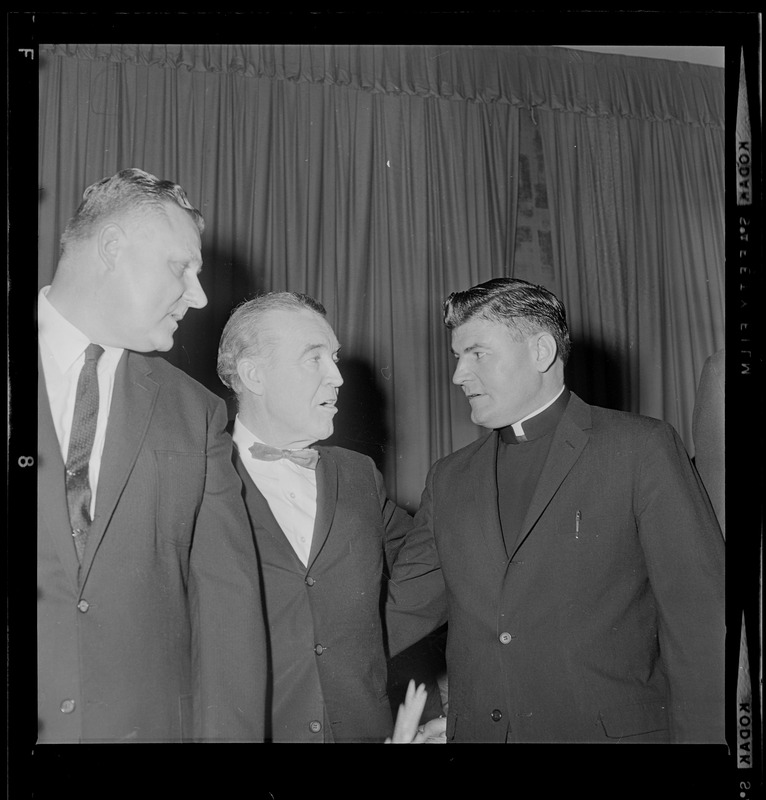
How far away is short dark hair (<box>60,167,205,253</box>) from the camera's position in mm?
2676

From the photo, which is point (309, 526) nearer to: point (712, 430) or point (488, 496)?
point (488, 496)

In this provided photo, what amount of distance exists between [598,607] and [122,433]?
4.80ft

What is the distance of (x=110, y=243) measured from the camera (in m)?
2.65

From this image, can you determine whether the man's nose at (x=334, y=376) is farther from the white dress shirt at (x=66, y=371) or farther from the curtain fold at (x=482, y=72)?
the curtain fold at (x=482, y=72)

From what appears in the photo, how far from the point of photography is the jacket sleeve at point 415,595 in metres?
2.76

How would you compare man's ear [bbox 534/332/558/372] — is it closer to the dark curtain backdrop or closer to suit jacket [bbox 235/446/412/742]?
the dark curtain backdrop

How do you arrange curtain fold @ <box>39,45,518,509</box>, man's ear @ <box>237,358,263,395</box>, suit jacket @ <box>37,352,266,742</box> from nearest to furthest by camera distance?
1. suit jacket @ <box>37,352,266,742</box>
2. man's ear @ <box>237,358,263,395</box>
3. curtain fold @ <box>39,45,518,509</box>

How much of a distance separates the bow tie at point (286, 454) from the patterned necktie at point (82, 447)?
0.47 meters

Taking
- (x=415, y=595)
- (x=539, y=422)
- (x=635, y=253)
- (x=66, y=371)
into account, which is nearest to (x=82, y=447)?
(x=66, y=371)

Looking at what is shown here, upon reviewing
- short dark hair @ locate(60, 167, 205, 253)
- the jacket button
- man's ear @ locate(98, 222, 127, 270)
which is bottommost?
the jacket button

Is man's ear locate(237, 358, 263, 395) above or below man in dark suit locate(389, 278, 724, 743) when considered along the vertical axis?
above

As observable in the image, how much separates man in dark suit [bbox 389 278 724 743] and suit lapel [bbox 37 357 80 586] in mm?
972

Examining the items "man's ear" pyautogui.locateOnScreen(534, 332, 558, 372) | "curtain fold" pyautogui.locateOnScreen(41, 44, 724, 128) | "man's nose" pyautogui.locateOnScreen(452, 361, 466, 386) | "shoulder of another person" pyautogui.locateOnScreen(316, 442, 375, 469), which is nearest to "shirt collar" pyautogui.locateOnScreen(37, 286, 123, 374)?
"shoulder of another person" pyautogui.locateOnScreen(316, 442, 375, 469)
